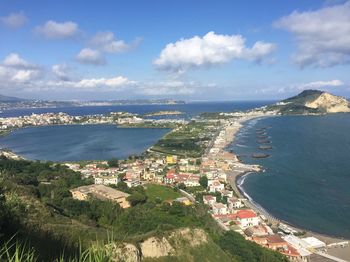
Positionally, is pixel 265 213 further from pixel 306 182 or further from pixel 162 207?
pixel 306 182

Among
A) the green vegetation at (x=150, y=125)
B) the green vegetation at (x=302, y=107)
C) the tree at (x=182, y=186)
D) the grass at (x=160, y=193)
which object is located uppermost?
the green vegetation at (x=302, y=107)

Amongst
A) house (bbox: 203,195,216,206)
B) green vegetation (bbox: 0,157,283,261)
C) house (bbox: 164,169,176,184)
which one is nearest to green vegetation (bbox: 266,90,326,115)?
house (bbox: 164,169,176,184)

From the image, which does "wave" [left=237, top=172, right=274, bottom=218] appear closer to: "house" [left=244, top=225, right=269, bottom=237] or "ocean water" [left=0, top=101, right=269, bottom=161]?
"house" [left=244, top=225, right=269, bottom=237]

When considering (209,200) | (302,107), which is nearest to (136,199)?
(209,200)

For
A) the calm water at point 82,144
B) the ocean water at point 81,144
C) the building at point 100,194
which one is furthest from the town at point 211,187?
the ocean water at point 81,144

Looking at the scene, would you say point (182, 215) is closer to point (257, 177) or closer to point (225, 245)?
point (225, 245)

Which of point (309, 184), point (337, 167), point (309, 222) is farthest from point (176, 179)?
point (337, 167)

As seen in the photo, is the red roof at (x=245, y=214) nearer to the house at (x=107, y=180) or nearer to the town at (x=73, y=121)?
the house at (x=107, y=180)
